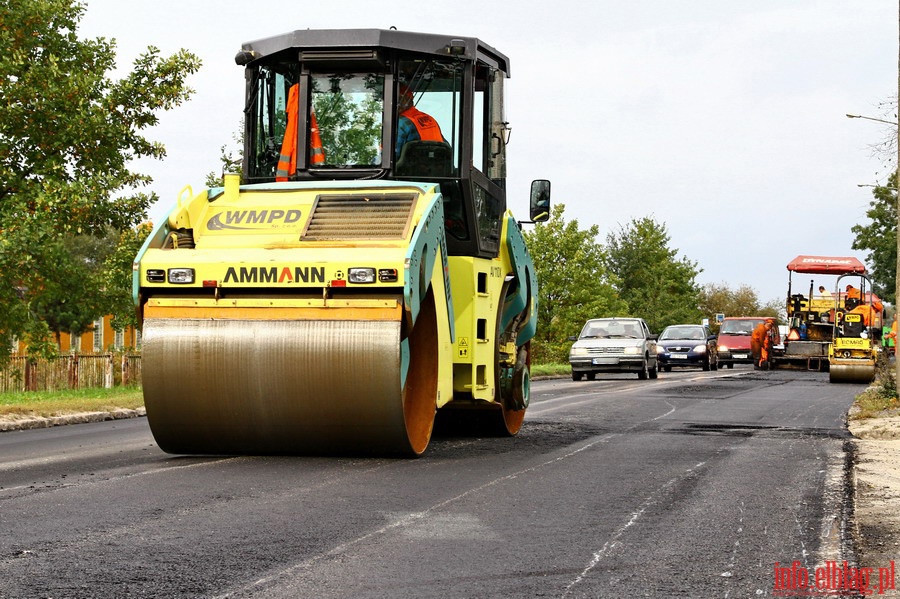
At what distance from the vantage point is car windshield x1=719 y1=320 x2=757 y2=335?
55.1 m

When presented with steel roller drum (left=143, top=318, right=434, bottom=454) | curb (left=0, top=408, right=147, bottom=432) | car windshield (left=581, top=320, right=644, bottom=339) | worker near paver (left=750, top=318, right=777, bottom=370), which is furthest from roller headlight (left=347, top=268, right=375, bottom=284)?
worker near paver (left=750, top=318, right=777, bottom=370)

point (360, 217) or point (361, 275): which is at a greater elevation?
point (360, 217)

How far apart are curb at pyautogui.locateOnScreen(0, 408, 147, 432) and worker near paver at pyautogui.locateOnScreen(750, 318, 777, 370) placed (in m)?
31.8

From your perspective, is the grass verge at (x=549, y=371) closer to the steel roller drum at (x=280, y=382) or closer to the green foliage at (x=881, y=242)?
the steel roller drum at (x=280, y=382)

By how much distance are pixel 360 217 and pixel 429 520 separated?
3636mm

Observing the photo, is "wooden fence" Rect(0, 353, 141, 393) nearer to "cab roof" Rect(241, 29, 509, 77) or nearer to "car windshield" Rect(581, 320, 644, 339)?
"car windshield" Rect(581, 320, 644, 339)

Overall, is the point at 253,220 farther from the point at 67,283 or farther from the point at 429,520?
the point at 67,283

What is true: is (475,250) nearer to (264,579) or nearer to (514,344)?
(514,344)

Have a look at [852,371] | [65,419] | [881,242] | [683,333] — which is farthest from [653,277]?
[65,419]

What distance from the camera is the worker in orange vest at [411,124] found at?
11938mm

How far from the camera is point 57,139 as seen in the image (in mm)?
23297

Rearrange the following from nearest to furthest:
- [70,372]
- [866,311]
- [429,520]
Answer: [429,520]
[70,372]
[866,311]

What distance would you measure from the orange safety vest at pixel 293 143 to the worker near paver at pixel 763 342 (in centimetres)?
3616

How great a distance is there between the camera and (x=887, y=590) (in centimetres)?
577
